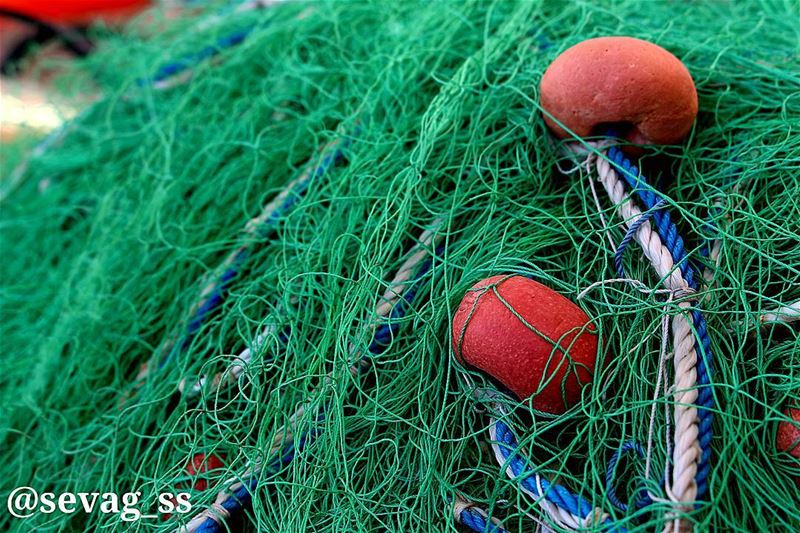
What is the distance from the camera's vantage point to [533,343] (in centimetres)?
→ 92

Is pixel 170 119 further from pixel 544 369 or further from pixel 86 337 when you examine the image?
Answer: pixel 544 369

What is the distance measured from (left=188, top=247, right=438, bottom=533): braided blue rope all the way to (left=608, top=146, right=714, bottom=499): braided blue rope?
0.37 m

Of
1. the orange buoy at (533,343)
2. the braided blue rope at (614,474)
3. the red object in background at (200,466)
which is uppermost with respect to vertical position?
the orange buoy at (533,343)

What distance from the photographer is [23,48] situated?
2.32 m

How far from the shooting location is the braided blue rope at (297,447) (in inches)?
41.3

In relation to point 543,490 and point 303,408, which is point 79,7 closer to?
point 303,408

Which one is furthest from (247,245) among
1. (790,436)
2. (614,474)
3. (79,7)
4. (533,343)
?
(79,7)

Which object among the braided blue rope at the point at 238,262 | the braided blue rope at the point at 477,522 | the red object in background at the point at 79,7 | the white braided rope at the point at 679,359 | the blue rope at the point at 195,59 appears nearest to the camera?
the white braided rope at the point at 679,359

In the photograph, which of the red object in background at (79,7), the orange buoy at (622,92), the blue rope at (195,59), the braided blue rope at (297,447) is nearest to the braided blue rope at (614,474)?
the braided blue rope at (297,447)

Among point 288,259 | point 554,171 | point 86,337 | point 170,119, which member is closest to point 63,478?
point 86,337

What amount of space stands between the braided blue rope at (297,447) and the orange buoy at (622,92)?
1.21 ft

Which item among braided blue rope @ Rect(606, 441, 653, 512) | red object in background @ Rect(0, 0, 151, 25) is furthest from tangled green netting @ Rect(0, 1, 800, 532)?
red object in background @ Rect(0, 0, 151, 25)

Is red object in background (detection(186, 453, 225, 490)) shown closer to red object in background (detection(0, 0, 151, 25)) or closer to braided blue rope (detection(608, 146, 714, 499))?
braided blue rope (detection(608, 146, 714, 499))

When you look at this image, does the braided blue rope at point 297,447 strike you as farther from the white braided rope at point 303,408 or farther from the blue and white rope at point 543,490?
the blue and white rope at point 543,490
